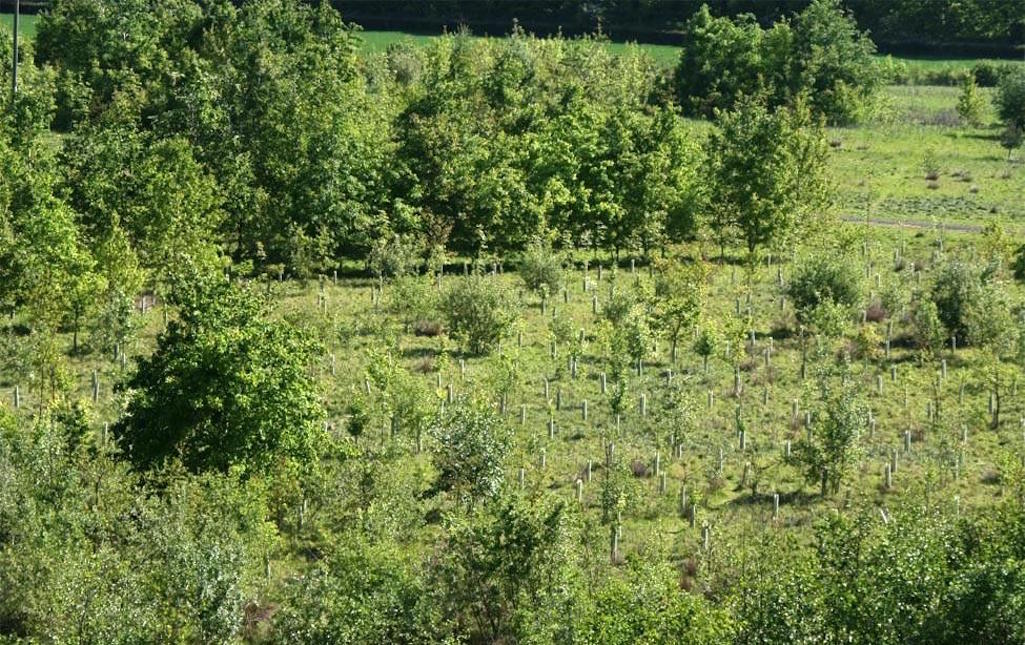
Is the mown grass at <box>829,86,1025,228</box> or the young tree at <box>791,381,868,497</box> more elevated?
the mown grass at <box>829,86,1025,228</box>

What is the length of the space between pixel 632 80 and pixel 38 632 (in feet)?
239

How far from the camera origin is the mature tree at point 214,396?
3997 cm

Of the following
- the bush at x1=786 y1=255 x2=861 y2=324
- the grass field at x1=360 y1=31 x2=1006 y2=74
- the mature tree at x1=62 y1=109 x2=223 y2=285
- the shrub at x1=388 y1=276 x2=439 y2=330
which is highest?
the grass field at x1=360 y1=31 x2=1006 y2=74

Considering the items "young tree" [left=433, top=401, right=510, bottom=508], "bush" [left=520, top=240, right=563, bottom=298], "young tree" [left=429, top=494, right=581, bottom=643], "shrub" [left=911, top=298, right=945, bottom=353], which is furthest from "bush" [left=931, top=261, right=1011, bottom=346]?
"young tree" [left=429, top=494, right=581, bottom=643]

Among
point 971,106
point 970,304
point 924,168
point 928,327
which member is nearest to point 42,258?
point 928,327

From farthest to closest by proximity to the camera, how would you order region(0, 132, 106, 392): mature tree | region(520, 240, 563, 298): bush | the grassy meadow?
region(520, 240, 563, 298): bush → region(0, 132, 106, 392): mature tree → the grassy meadow

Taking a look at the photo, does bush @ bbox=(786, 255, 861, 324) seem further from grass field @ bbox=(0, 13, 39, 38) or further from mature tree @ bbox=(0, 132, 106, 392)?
grass field @ bbox=(0, 13, 39, 38)

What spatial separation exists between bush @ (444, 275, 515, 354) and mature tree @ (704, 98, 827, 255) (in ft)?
47.6

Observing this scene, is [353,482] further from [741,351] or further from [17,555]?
[741,351]

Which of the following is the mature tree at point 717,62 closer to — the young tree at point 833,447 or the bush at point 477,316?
the bush at point 477,316

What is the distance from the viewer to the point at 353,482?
4134cm

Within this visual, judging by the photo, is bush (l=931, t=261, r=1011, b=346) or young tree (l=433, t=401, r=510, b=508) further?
bush (l=931, t=261, r=1011, b=346)

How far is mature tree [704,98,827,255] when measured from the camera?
65.8 m

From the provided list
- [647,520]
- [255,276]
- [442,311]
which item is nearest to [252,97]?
[255,276]
